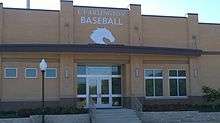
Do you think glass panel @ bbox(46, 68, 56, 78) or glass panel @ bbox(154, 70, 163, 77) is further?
glass panel @ bbox(154, 70, 163, 77)

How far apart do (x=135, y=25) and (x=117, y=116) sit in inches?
358

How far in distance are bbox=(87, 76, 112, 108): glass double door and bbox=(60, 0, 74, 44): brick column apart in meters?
3.89

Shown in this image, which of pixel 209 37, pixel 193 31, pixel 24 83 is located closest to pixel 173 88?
pixel 193 31

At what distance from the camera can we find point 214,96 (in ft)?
127

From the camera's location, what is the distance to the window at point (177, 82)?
3894 centimetres

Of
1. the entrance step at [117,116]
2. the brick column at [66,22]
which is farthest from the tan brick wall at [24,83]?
the entrance step at [117,116]

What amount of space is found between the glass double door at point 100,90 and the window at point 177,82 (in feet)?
17.8

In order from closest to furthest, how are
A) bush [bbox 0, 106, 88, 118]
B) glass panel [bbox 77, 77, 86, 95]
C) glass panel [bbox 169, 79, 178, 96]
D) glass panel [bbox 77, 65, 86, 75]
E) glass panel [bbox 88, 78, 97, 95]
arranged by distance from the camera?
bush [bbox 0, 106, 88, 118]
glass panel [bbox 77, 77, 86, 95]
glass panel [bbox 77, 65, 86, 75]
glass panel [bbox 88, 78, 97, 95]
glass panel [bbox 169, 79, 178, 96]

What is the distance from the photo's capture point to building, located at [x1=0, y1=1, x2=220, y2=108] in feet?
115

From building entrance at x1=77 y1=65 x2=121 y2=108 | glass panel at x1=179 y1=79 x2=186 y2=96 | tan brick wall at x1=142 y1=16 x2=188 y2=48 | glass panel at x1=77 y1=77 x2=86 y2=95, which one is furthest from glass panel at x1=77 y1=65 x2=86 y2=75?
glass panel at x1=179 y1=79 x2=186 y2=96

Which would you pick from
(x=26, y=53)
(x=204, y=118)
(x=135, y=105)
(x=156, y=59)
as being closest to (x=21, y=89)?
(x=26, y=53)

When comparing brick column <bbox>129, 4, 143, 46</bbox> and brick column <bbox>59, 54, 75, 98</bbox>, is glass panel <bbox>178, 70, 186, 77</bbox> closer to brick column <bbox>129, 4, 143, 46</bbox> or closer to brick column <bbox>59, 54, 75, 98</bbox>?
brick column <bbox>129, 4, 143, 46</bbox>

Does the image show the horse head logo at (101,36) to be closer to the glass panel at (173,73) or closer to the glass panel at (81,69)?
the glass panel at (81,69)

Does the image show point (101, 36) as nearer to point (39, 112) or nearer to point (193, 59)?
point (193, 59)
